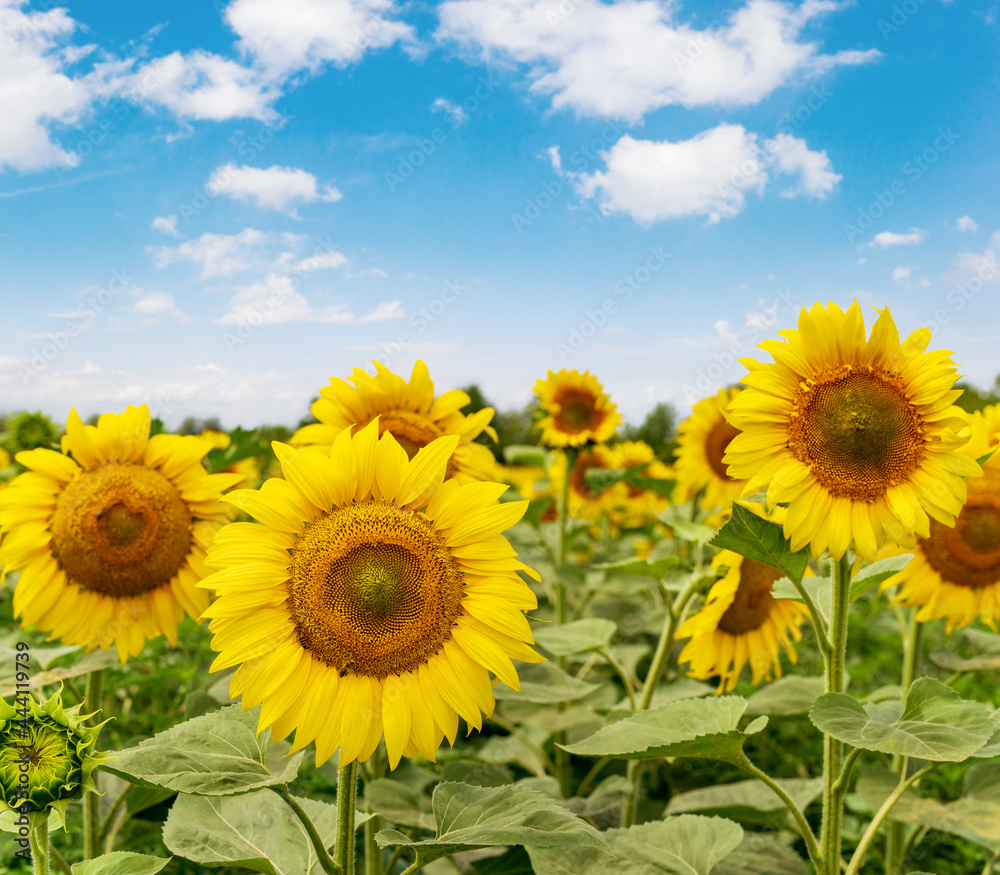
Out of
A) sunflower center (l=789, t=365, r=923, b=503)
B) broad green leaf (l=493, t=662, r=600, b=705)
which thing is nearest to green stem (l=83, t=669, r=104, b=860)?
broad green leaf (l=493, t=662, r=600, b=705)

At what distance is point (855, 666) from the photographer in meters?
5.52

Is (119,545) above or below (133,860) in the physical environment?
above

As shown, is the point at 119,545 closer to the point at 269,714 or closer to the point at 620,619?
the point at 269,714

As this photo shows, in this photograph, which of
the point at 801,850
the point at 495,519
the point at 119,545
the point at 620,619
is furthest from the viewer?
the point at 620,619

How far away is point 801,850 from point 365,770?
233 centimetres

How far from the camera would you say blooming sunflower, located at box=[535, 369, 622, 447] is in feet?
16.0

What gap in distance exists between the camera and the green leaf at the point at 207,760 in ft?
4.82

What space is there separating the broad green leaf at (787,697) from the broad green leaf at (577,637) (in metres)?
0.56

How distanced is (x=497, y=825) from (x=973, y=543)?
2.19 metres

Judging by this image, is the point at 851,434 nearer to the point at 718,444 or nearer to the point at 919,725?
the point at 919,725

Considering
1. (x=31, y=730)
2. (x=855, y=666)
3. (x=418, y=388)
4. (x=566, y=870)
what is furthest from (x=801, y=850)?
(x=31, y=730)

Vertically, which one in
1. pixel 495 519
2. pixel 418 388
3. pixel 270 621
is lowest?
pixel 270 621

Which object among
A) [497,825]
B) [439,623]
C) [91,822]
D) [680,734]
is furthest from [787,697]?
[91,822]

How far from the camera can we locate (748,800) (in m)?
2.82
